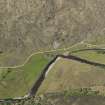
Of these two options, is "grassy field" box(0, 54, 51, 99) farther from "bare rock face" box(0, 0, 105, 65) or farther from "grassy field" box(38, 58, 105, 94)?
"bare rock face" box(0, 0, 105, 65)

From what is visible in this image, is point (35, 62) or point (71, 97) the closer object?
point (71, 97)

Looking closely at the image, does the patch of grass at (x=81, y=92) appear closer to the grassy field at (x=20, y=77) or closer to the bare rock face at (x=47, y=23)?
the grassy field at (x=20, y=77)

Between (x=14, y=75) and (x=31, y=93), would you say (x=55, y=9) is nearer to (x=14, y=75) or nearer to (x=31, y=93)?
(x=14, y=75)

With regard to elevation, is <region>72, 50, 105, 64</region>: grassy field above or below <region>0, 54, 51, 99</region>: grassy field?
above

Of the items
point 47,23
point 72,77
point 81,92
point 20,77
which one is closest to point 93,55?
point 72,77

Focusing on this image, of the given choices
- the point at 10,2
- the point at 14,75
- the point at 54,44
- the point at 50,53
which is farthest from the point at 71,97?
the point at 10,2

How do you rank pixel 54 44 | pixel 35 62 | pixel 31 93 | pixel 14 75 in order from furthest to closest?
pixel 54 44
pixel 35 62
pixel 14 75
pixel 31 93

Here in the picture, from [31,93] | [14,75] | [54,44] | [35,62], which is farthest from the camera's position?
[54,44]

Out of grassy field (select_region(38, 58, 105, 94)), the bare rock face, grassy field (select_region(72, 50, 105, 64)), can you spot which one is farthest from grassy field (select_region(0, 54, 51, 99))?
the bare rock face
